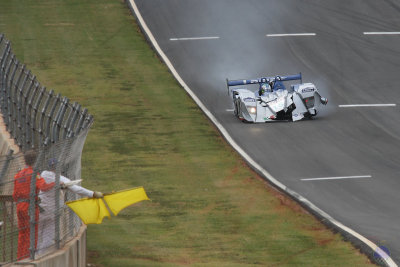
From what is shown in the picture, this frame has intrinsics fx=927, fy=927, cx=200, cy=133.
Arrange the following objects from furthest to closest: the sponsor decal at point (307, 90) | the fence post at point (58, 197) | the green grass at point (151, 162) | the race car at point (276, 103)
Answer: the sponsor decal at point (307, 90)
the race car at point (276, 103)
the green grass at point (151, 162)
the fence post at point (58, 197)

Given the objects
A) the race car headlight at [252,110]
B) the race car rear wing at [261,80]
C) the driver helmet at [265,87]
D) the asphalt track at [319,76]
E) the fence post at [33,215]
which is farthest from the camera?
the driver helmet at [265,87]

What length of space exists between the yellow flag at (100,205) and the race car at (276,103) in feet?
46.6

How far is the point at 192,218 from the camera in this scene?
62.6 ft

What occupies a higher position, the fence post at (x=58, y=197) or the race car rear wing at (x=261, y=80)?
the race car rear wing at (x=261, y=80)

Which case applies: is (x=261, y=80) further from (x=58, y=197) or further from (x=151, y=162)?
(x=58, y=197)

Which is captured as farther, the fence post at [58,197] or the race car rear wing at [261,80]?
the race car rear wing at [261,80]

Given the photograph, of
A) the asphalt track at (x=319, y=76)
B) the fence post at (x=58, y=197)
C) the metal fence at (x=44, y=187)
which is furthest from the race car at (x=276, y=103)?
the fence post at (x=58, y=197)

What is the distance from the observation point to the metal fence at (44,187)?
11531 mm

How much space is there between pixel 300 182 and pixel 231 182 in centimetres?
171

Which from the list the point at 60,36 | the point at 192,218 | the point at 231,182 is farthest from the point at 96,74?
the point at 192,218

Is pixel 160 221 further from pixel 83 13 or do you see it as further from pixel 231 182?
pixel 83 13

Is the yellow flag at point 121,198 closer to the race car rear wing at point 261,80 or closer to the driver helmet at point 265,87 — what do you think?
the race car rear wing at point 261,80

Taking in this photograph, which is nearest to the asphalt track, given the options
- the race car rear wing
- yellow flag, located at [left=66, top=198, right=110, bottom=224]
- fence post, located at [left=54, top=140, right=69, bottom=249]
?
the race car rear wing

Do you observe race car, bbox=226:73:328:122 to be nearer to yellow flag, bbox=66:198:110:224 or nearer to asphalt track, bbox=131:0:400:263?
asphalt track, bbox=131:0:400:263
